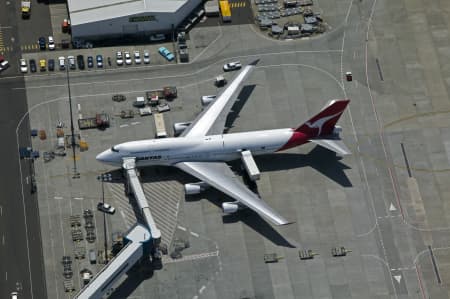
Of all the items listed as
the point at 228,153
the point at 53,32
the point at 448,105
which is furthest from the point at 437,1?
the point at 53,32

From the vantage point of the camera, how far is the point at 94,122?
16675 centimetres

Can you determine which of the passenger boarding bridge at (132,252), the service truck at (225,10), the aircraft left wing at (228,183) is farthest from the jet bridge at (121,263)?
the service truck at (225,10)

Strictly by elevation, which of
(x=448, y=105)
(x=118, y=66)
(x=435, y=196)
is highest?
(x=118, y=66)

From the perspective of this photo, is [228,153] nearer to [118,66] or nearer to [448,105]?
[118,66]

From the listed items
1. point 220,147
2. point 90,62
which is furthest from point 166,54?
point 220,147

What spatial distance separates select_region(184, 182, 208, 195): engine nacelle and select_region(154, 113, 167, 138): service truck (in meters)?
12.5

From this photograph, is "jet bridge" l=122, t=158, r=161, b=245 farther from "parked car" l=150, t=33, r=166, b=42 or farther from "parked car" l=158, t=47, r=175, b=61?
"parked car" l=150, t=33, r=166, b=42

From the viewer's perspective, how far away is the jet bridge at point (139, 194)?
480 feet

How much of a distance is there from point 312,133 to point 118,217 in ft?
135

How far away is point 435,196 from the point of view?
6447 inches

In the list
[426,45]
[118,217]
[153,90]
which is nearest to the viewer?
[118,217]

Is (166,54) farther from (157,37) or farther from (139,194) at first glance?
(139,194)

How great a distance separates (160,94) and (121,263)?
43214 millimetres

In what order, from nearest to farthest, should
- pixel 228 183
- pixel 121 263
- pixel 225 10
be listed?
pixel 121 263 → pixel 228 183 → pixel 225 10
